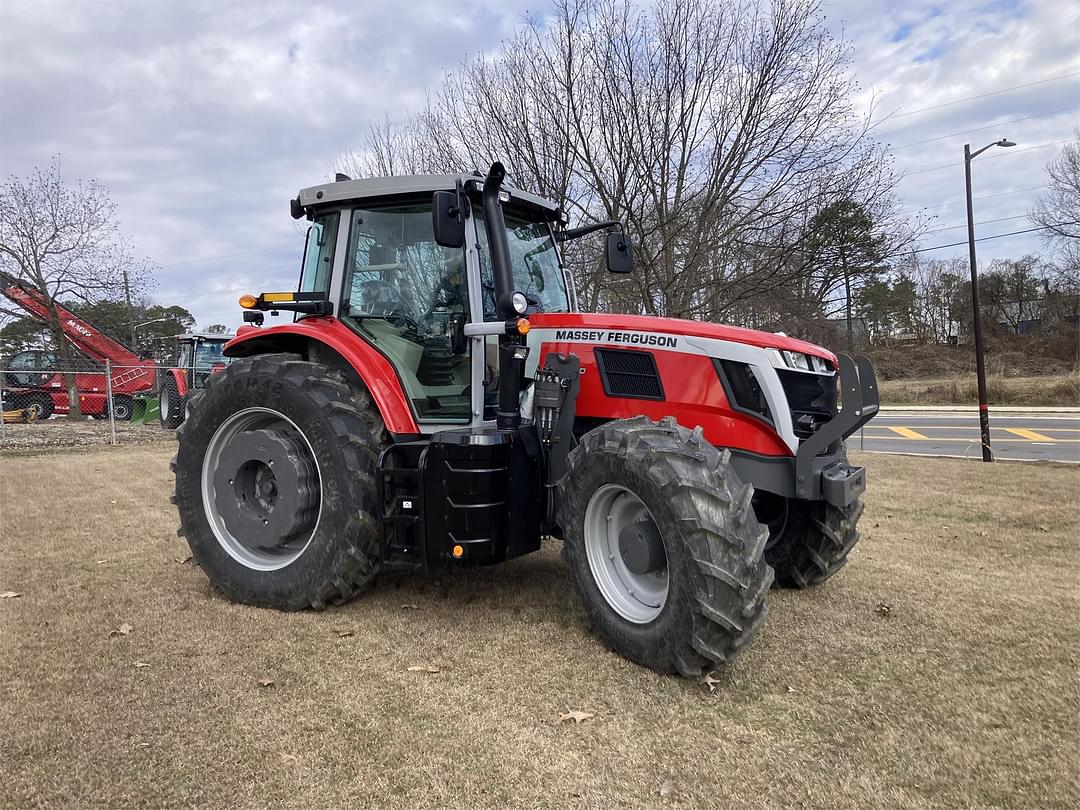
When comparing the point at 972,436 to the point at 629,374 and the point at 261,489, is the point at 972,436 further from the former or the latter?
the point at 261,489

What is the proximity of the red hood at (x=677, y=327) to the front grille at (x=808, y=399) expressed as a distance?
0.44 ft

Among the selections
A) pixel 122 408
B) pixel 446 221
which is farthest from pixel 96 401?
pixel 446 221

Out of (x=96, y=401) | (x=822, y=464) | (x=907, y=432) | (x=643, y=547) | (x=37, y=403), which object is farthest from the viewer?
(x=96, y=401)

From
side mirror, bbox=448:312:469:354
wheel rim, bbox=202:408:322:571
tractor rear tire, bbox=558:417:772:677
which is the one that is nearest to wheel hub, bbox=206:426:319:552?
wheel rim, bbox=202:408:322:571

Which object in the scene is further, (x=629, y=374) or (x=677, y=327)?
(x=629, y=374)

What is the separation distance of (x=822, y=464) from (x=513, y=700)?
5.99 feet

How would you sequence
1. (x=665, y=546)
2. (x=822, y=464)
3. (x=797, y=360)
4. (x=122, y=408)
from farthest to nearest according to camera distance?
(x=122, y=408) < (x=797, y=360) < (x=822, y=464) < (x=665, y=546)

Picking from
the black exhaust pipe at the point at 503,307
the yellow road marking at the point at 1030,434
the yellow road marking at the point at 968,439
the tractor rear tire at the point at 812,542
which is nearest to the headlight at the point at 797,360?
the tractor rear tire at the point at 812,542

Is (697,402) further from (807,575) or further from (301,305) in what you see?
(301,305)

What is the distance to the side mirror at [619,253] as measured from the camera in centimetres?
457

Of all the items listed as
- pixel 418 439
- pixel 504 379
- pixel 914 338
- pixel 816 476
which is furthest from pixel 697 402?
pixel 914 338

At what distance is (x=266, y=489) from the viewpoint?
4230mm

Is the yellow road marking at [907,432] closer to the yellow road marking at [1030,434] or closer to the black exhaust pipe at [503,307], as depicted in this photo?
the yellow road marking at [1030,434]

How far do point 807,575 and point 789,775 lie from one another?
A: 202 centimetres
